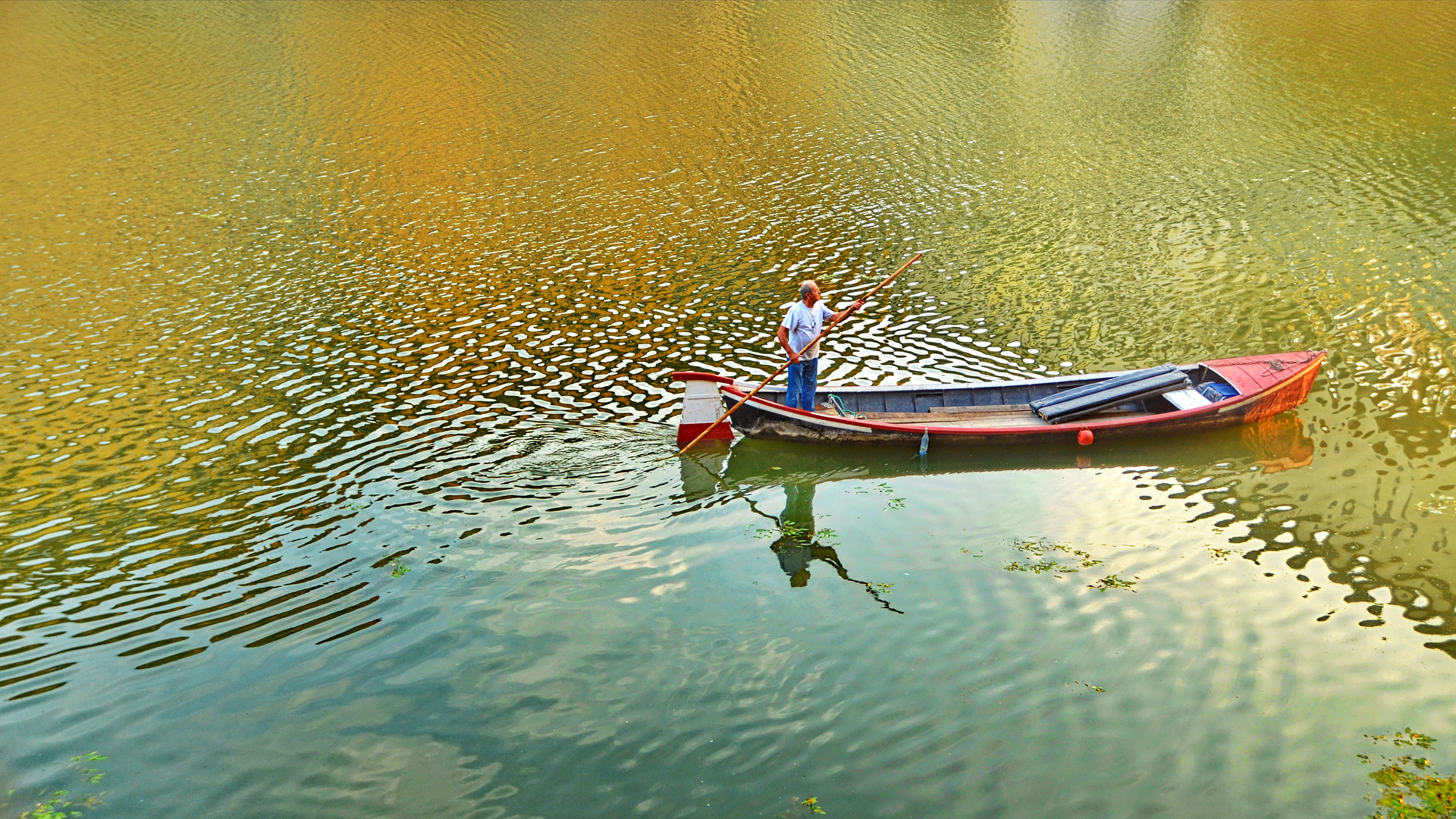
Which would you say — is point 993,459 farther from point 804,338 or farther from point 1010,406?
point 804,338

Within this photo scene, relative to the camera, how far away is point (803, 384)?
18109 mm

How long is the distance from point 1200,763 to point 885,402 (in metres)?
9.60

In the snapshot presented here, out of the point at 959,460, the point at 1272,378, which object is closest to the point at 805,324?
the point at 959,460

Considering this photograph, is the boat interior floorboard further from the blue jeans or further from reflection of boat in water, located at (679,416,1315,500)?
the blue jeans

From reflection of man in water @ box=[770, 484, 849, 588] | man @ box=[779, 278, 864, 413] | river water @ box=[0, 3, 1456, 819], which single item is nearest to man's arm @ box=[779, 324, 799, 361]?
man @ box=[779, 278, 864, 413]

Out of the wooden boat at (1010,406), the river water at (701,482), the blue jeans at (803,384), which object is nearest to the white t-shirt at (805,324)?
the blue jeans at (803,384)

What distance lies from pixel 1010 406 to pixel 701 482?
642 cm

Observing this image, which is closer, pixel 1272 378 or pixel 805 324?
pixel 805 324

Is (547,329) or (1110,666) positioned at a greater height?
(547,329)

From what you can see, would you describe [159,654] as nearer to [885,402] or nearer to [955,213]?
[885,402]

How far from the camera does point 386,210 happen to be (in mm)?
33406

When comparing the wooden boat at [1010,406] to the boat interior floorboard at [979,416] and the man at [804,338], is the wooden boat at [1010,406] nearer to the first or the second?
the boat interior floorboard at [979,416]

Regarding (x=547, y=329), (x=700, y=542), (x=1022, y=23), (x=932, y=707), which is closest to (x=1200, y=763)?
(x=932, y=707)

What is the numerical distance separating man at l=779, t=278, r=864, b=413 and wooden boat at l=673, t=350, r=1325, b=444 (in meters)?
0.49
